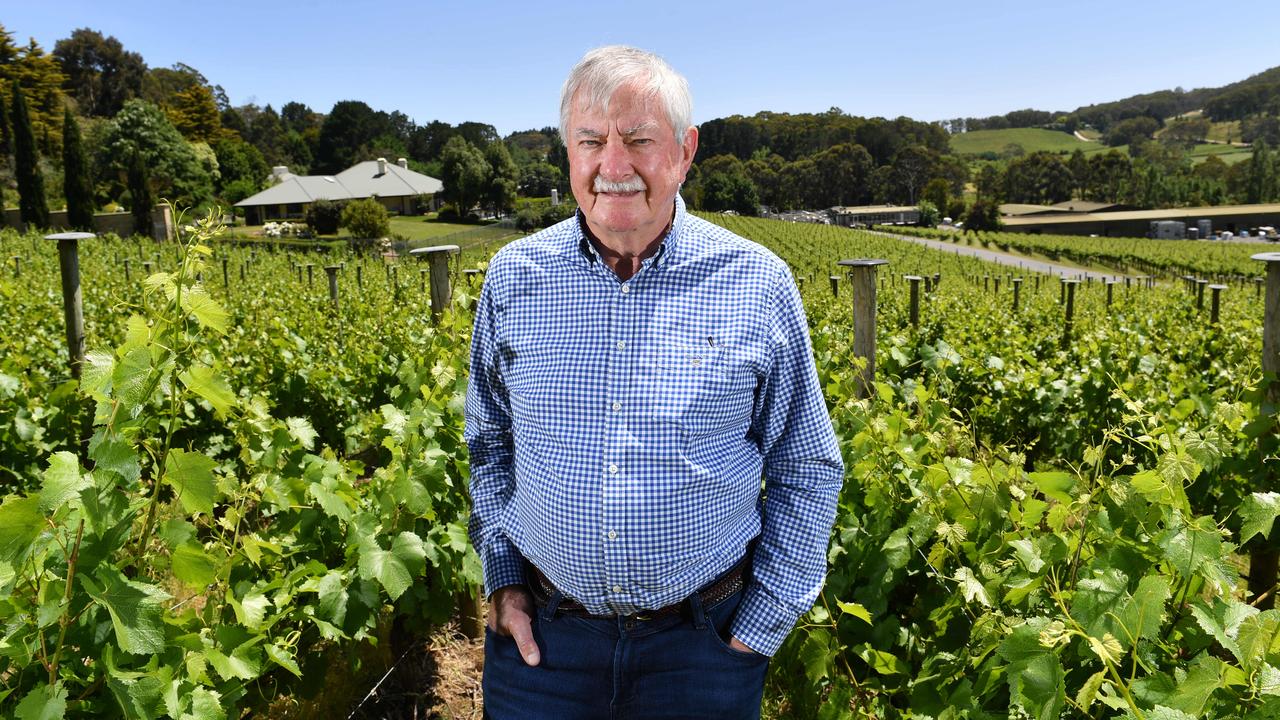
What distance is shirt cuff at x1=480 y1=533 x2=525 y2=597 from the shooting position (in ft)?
5.87

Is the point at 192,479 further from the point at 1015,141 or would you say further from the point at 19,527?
the point at 1015,141

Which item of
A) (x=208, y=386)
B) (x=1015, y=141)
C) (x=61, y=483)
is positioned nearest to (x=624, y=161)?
(x=208, y=386)

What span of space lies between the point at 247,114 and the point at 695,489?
11445 cm

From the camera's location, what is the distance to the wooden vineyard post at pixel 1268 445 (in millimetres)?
3289

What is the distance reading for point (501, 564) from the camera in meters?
1.81

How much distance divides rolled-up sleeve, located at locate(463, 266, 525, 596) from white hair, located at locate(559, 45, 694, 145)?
0.47 meters

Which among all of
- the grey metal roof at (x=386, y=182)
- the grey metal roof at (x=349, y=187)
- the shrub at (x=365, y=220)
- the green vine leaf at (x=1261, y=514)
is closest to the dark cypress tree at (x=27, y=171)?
the shrub at (x=365, y=220)

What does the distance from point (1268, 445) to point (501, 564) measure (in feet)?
10.9

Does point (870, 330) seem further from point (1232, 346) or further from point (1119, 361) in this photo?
point (1232, 346)

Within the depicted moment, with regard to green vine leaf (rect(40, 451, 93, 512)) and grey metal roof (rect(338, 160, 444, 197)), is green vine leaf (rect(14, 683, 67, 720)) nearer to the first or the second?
green vine leaf (rect(40, 451, 93, 512))

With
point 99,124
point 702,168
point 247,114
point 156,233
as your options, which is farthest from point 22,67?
point 702,168

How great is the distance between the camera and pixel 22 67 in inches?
2072

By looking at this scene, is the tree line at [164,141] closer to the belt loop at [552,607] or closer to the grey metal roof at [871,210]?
the belt loop at [552,607]

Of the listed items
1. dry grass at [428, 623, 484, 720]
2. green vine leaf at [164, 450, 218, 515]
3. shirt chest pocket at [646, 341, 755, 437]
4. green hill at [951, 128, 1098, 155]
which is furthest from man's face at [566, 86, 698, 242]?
green hill at [951, 128, 1098, 155]
